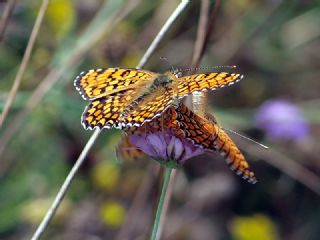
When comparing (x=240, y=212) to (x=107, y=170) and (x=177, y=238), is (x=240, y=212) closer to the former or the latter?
(x=177, y=238)

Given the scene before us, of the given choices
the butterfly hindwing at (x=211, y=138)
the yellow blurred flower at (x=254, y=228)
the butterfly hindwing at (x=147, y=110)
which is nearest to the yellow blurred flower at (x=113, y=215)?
the yellow blurred flower at (x=254, y=228)

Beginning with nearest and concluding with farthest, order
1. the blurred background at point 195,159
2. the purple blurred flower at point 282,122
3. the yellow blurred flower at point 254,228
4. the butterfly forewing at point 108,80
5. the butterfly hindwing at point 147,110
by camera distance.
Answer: the butterfly hindwing at point 147,110, the butterfly forewing at point 108,80, the blurred background at point 195,159, the yellow blurred flower at point 254,228, the purple blurred flower at point 282,122

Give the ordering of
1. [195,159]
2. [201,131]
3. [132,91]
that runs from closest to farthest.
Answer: [201,131] → [132,91] → [195,159]

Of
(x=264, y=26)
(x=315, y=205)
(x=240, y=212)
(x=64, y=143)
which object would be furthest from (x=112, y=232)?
(x=264, y=26)

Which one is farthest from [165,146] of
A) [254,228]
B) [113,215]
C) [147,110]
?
[254,228]

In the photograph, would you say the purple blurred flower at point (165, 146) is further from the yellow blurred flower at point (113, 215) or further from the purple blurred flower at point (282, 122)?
the purple blurred flower at point (282, 122)

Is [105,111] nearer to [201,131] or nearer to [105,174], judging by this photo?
[201,131]
